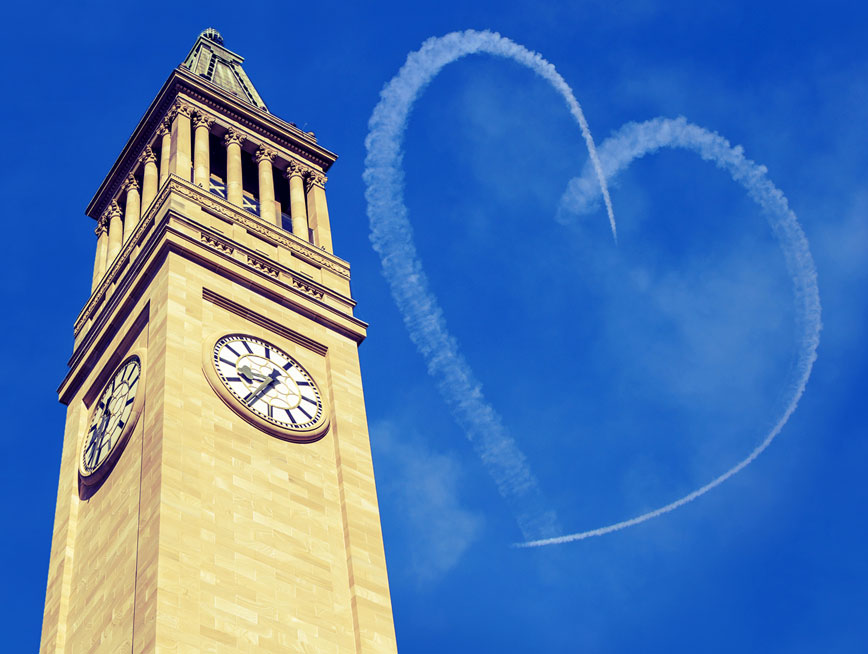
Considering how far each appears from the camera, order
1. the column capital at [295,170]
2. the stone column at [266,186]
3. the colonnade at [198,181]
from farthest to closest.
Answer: the column capital at [295,170], the stone column at [266,186], the colonnade at [198,181]

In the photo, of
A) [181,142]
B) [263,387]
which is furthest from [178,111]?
[263,387]

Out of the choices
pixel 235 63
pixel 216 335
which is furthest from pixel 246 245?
pixel 235 63

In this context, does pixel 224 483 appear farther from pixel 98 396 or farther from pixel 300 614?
pixel 98 396

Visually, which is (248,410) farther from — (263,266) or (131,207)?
(131,207)

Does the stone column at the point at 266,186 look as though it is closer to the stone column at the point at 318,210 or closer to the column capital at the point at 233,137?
the column capital at the point at 233,137

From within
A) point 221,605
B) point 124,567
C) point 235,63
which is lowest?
point 221,605

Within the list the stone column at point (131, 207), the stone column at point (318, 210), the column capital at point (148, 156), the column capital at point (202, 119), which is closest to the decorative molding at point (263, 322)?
the stone column at point (318, 210)
